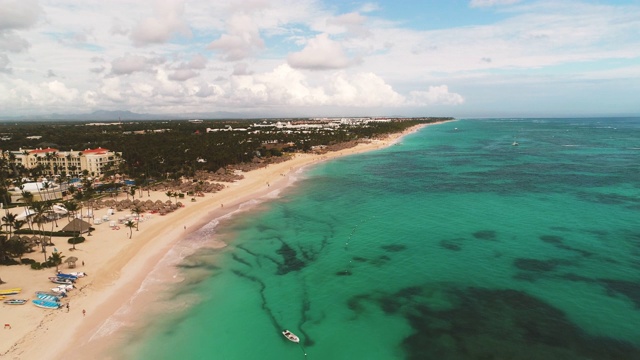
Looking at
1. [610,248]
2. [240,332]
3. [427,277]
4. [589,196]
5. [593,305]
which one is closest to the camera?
[240,332]

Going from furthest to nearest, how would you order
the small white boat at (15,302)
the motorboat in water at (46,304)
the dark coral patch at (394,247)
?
the dark coral patch at (394,247), the small white boat at (15,302), the motorboat in water at (46,304)

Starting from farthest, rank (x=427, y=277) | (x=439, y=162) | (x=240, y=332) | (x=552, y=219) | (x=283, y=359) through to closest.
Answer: (x=439, y=162), (x=552, y=219), (x=427, y=277), (x=240, y=332), (x=283, y=359)

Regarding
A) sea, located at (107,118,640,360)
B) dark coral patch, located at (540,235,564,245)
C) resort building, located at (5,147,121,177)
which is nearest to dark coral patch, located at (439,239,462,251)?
sea, located at (107,118,640,360)

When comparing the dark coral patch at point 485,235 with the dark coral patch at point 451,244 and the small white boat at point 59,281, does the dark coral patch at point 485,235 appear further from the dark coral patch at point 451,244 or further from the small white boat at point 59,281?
the small white boat at point 59,281

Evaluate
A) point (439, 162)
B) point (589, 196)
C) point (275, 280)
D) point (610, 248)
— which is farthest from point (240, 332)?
point (439, 162)

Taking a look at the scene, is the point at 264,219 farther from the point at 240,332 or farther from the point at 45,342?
the point at 45,342

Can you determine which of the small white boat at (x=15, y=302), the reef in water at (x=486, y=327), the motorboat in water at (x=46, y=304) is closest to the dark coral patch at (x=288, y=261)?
the reef in water at (x=486, y=327)
